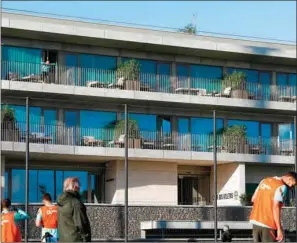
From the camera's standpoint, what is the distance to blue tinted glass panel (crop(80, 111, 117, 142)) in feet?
126

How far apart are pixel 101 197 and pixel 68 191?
95.5 ft

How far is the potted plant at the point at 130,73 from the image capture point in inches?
1532

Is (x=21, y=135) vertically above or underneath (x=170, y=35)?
underneath

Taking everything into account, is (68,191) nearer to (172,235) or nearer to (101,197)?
(172,235)

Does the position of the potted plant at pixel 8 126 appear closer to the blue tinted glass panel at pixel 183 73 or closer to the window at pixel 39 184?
the window at pixel 39 184

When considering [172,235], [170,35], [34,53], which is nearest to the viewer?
[172,235]

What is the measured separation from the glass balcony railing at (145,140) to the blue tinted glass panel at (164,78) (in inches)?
87.1

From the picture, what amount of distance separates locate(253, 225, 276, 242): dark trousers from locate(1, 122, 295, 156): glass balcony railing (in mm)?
24742

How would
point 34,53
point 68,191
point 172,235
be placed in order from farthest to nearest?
point 34,53 → point 172,235 → point 68,191

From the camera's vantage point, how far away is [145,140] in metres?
39.2

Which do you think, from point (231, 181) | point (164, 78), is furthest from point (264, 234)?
point (231, 181)

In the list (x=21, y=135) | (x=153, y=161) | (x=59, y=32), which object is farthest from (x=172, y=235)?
(x=59, y=32)

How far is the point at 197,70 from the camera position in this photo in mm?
42000

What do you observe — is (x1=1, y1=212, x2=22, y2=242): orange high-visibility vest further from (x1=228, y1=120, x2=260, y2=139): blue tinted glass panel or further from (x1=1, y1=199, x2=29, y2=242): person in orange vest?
(x1=228, y1=120, x2=260, y2=139): blue tinted glass panel
